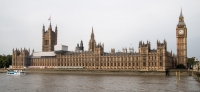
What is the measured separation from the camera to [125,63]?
104625 mm

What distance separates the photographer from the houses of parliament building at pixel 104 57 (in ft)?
321

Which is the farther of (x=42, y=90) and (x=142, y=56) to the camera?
(x=142, y=56)

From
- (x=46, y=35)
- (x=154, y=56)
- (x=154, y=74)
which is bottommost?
(x=154, y=74)

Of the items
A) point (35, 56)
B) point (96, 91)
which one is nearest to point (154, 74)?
point (96, 91)

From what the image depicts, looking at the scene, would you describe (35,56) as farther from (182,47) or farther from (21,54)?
(182,47)

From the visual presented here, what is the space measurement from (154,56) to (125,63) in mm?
12638

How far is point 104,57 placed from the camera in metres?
110

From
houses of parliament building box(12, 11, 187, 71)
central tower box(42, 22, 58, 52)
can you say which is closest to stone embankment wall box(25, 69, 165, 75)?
houses of parliament building box(12, 11, 187, 71)

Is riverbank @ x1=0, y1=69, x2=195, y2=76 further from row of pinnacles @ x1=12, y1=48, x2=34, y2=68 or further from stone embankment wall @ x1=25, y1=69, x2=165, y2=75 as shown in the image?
row of pinnacles @ x1=12, y1=48, x2=34, y2=68

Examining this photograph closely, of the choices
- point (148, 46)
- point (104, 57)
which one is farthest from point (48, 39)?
point (148, 46)

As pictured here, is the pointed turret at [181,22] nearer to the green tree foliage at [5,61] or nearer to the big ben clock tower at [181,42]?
the big ben clock tower at [181,42]

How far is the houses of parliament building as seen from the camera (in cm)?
9781

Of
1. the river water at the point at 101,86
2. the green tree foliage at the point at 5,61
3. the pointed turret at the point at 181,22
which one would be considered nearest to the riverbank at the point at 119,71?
the pointed turret at the point at 181,22

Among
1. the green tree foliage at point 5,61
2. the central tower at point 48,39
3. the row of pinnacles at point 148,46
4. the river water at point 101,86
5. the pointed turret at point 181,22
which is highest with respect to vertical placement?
the pointed turret at point 181,22
